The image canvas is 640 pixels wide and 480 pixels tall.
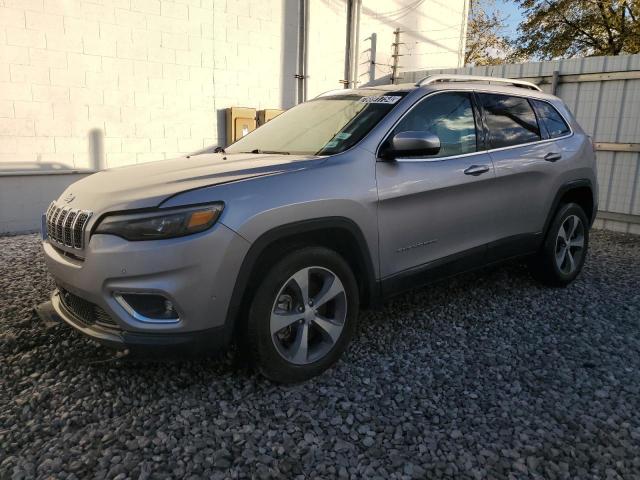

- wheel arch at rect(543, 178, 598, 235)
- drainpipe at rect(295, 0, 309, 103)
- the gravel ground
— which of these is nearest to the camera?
the gravel ground

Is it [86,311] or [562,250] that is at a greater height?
[86,311]

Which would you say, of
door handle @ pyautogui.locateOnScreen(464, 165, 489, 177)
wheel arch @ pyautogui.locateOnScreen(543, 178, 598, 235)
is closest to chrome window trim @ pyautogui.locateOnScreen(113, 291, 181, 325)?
door handle @ pyautogui.locateOnScreen(464, 165, 489, 177)

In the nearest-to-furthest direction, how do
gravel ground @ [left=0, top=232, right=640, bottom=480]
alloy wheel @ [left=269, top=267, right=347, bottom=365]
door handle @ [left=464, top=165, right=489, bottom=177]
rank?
gravel ground @ [left=0, top=232, right=640, bottom=480] → alloy wheel @ [left=269, top=267, right=347, bottom=365] → door handle @ [left=464, top=165, right=489, bottom=177]

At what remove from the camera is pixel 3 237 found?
21.3 ft

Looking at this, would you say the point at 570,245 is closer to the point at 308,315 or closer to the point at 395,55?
the point at 308,315

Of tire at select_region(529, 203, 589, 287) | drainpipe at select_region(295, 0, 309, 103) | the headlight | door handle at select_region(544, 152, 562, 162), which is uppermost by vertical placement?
drainpipe at select_region(295, 0, 309, 103)

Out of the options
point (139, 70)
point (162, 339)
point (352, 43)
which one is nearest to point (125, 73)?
point (139, 70)

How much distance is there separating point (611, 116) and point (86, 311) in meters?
7.60

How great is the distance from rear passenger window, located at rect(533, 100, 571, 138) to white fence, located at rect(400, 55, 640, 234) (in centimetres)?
343

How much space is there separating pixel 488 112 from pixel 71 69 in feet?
18.3

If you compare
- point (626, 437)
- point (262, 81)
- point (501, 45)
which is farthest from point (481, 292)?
point (501, 45)

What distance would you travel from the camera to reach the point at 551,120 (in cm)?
449

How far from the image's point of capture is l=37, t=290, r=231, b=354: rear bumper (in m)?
2.37

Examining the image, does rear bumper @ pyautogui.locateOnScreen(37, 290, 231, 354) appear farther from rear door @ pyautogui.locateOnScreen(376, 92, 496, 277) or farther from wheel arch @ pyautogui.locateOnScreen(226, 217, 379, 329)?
rear door @ pyautogui.locateOnScreen(376, 92, 496, 277)
